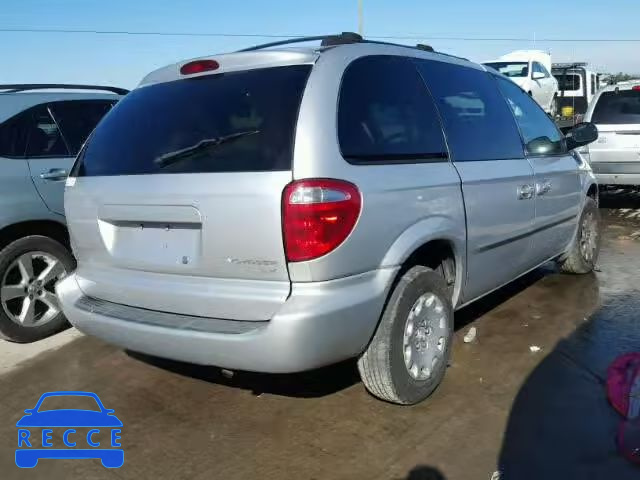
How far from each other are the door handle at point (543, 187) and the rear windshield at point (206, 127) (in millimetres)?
2202

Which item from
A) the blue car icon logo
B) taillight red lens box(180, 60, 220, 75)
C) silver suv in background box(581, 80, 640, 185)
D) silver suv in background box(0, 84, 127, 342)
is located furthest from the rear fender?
silver suv in background box(581, 80, 640, 185)

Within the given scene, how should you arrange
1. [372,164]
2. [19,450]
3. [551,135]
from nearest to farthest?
[372,164]
[19,450]
[551,135]

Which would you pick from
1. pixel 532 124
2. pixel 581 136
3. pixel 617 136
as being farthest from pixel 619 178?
pixel 532 124

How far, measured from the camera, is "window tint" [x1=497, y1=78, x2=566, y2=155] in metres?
4.47

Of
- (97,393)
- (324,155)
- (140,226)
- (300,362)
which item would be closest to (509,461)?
(300,362)

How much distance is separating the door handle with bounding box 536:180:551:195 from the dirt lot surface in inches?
37.5

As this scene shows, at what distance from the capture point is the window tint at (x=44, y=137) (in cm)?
459

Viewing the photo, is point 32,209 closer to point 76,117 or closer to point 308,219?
point 76,117

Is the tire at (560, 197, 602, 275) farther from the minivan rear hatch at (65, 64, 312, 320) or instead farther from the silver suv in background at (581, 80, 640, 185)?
the minivan rear hatch at (65, 64, 312, 320)

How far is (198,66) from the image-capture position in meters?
3.18

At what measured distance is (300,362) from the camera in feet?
8.69

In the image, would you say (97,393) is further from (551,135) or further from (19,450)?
(551,135)

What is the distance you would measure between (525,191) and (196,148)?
2.31 meters

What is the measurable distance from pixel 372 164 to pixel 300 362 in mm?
959
